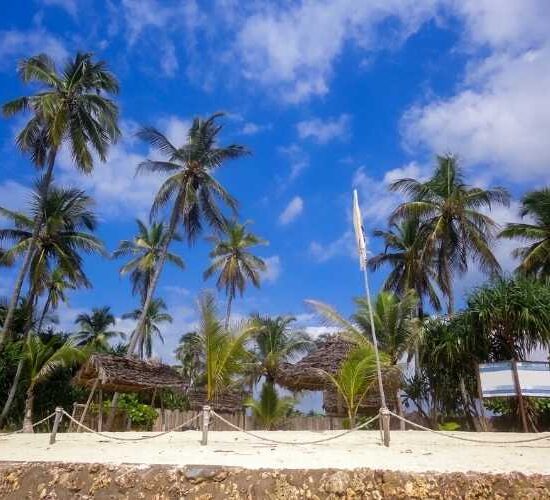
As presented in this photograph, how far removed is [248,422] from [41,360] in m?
9.46

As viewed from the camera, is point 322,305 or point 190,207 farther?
point 190,207

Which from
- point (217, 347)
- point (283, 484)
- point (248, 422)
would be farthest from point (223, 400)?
point (283, 484)

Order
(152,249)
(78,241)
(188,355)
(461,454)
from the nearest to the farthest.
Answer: (461,454)
(78,241)
(152,249)
(188,355)

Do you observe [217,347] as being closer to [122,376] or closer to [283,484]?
[122,376]

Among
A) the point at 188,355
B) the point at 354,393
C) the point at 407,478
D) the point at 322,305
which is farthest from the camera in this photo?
the point at 188,355

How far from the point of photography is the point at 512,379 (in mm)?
11312

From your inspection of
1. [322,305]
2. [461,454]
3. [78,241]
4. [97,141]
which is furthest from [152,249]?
[461,454]

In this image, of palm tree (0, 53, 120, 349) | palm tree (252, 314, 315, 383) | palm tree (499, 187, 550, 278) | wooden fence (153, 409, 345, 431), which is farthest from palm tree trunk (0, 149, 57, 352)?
palm tree (499, 187, 550, 278)

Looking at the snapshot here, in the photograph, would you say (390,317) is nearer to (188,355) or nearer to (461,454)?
(461,454)

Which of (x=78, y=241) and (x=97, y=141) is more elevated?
(x=97, y=141)

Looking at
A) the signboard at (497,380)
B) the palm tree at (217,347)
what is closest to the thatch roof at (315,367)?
the palm tree at (217,347)

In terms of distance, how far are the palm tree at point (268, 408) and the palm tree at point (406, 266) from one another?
34.4ft

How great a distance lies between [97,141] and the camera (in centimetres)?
2195

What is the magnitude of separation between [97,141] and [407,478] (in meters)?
19.8
